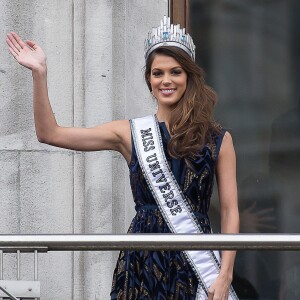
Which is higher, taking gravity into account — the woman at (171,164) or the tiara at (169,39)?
the tiara at (169,39)

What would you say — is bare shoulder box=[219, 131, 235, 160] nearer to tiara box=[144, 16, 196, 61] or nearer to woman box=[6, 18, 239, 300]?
woman box=[6, 18, 239, 300]

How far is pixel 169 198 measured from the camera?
22.2 ft

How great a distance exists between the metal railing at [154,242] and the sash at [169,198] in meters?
0.74

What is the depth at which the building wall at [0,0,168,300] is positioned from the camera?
347 inches

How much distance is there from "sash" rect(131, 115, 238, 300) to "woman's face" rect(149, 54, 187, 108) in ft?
0.57

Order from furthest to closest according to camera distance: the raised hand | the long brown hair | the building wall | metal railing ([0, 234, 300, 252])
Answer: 1. the building wall
2. the long brown hair
3. the raised hand
4. metal railing ([0, 234, 300, 252])

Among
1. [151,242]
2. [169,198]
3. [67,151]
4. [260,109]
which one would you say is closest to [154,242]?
[151,242]

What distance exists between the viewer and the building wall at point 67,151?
880cm

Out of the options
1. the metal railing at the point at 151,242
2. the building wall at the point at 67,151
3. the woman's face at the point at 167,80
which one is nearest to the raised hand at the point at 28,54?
the woman's face at the point at 167,80

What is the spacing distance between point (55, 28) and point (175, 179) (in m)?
2.46

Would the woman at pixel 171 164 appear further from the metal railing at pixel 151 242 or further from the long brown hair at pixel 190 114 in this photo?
the metal railing at pixel 151 242

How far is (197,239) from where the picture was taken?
603cm

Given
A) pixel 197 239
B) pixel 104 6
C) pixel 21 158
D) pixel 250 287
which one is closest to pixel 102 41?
pixel 104 6

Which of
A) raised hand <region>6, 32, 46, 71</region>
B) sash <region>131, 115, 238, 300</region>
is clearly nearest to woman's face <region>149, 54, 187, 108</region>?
sash <region>131, 115, 238, 300</region>
